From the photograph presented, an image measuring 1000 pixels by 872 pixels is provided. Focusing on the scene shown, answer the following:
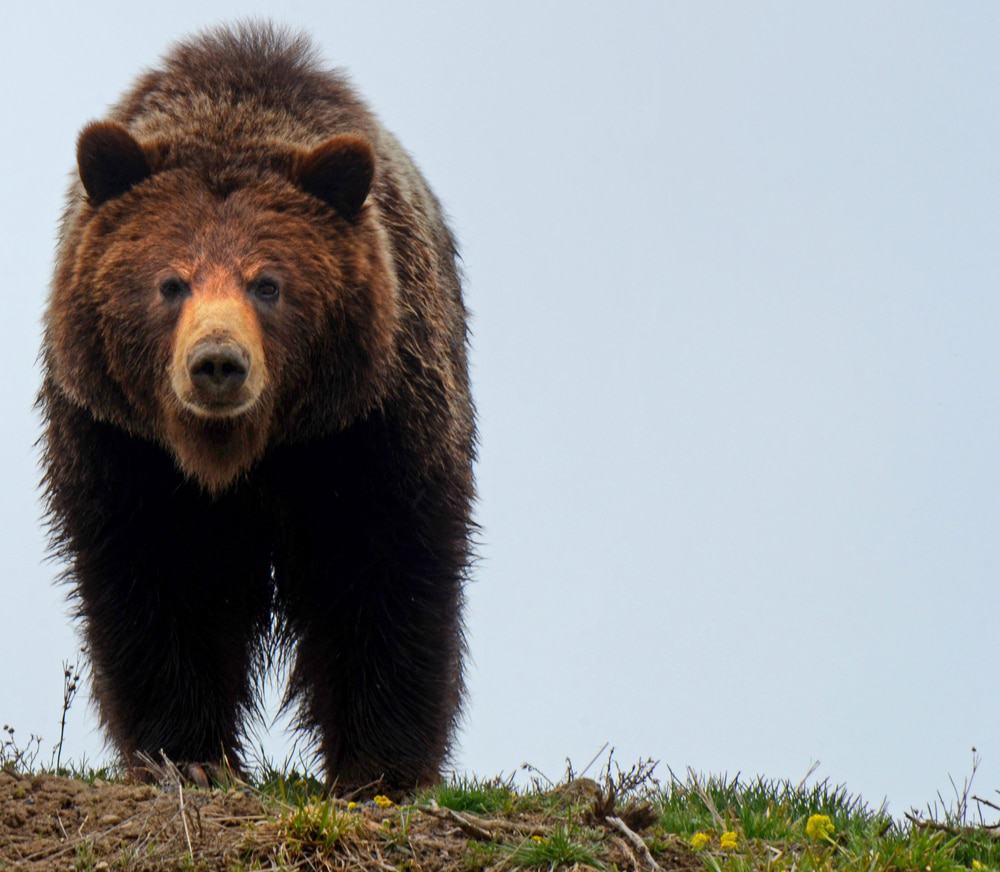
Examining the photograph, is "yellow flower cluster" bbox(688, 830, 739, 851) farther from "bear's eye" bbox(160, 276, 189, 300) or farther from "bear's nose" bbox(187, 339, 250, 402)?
"bear's eye" bbox(160, 276, 189, 300)

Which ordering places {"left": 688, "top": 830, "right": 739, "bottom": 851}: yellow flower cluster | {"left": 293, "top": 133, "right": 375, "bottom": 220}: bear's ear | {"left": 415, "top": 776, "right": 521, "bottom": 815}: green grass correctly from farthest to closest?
1. {"left": 293, "top": 133, "right": 375, "bottom": 220}: bear's ear
2. {"left": 415, "top": 776, "right": 521, "bottom": 815}: green grass
3. {"left": 688, "top": 830, "right": 739, "bottom": 851}: yellow flower cluster

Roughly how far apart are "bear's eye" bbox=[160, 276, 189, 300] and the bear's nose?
1.74 feet

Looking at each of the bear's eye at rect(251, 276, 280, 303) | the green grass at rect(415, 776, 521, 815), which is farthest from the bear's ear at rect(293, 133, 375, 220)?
the green grass at rect(415, 776, 521, 815)

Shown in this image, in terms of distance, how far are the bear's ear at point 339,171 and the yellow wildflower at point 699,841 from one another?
3.38 metres

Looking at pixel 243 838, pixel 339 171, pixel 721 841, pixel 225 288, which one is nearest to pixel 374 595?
pixel 225 288

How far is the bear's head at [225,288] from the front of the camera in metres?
6.89

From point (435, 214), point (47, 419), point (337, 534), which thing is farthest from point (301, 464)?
point (435, 214)

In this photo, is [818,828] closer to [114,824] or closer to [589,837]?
[589,837]

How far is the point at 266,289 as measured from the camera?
6.93 metres

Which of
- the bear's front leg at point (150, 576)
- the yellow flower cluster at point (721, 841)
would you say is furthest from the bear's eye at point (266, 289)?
the yellow flower cluster at point (721, 841)

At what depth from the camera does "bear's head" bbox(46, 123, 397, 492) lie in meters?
6.89

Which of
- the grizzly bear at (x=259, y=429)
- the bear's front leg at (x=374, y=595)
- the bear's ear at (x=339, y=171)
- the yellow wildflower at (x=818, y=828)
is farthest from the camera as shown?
the bear's front leg at (x=374, y=595)

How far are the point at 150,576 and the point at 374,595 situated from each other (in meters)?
1.06

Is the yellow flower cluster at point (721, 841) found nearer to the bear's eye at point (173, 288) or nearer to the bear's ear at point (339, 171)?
the bear's eye at point (173, 288)
